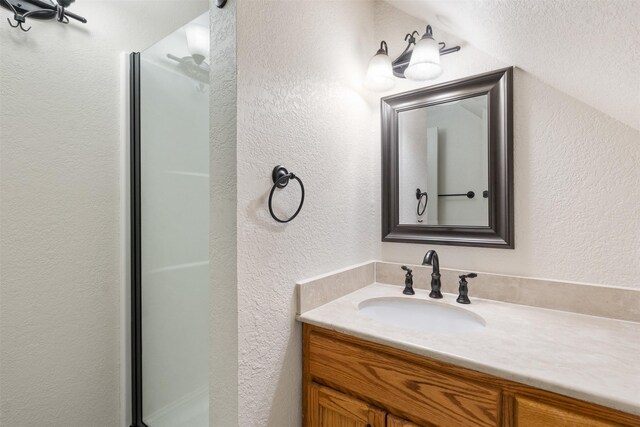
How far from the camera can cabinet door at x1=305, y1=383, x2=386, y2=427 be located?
969mm

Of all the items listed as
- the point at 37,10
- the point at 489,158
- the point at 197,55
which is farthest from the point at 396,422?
the point at 37,10

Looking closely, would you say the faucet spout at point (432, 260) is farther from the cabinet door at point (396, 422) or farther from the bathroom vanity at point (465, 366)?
the cabinet door at point (396, 422)

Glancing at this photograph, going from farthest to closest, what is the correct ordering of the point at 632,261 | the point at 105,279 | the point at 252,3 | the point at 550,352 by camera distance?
the point at 105,279, the point at 632,261, the point at 252,3, the point at 550,352

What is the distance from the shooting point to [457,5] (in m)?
1.01

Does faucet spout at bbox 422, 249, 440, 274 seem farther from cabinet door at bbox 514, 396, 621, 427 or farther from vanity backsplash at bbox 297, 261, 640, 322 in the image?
cabinet door at bbox 514, 396, 621, 427

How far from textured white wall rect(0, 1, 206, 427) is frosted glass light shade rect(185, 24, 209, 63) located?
0.46 metres

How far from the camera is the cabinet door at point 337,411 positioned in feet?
3.18

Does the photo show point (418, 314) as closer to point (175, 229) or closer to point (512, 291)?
point (512, 291)

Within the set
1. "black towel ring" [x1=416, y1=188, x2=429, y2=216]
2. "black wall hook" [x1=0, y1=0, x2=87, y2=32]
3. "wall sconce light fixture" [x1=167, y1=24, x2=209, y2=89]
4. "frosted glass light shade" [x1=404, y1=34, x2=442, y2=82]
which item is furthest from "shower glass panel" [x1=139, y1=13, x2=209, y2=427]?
"black towel ring" [x1=416, y1=188, x2=429, y2=216]

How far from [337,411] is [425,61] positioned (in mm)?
1350

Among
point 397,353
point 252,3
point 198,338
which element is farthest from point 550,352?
point 252,3

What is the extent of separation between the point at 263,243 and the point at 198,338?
0.56 metres

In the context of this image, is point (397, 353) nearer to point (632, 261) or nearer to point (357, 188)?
point (357, 188)

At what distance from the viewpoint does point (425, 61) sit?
1259mm
